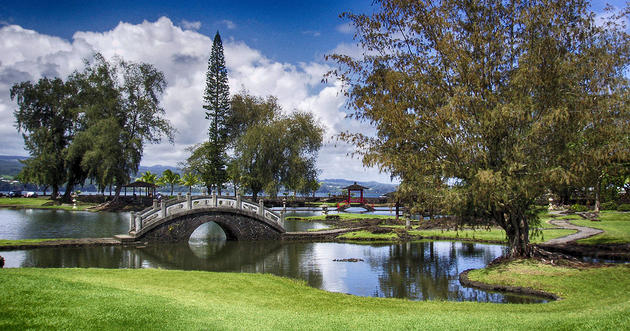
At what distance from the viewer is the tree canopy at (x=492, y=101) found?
16547 mm

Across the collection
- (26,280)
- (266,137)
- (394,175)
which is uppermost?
(266,137)

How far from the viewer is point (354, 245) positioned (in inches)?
1144

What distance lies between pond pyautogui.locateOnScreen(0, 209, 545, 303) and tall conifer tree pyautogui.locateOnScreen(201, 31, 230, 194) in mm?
24834

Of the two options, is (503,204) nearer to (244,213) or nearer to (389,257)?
(389,257)

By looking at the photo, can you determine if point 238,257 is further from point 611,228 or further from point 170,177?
point 170,177

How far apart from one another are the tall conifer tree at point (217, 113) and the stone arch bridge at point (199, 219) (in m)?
25.9

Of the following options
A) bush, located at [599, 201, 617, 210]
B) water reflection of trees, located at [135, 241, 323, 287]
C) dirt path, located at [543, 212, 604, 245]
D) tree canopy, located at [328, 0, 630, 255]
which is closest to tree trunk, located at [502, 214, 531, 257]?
tree canopy, located at [328, 0, 630, 255]

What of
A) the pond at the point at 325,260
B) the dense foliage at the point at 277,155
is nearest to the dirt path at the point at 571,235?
the pond at the point at 325,260

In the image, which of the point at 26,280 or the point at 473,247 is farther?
the point at 473,247

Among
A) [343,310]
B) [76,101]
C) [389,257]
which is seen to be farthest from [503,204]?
[76,101]

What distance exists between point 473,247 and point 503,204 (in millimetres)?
10090

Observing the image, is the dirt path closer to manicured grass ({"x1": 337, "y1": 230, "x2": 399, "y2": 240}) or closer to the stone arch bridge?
manicured grass ({"x1": 337, "y1": 230, "x2": 399, "y2": 240})

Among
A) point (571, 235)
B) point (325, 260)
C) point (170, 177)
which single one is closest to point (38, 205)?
point (170, 177)

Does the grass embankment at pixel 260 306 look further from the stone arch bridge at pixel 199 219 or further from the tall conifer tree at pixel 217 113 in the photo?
the tall conifer tree at pixel 217 113
